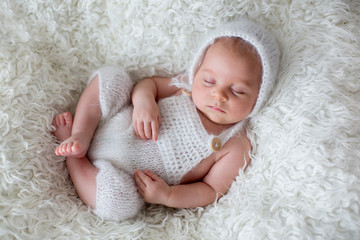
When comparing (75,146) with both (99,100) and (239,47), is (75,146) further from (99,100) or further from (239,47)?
(239,47)

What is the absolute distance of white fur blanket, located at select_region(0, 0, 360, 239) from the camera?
105 centimetres

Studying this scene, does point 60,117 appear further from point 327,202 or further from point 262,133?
point 327,202

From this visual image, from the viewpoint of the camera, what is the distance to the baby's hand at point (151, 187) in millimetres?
1228

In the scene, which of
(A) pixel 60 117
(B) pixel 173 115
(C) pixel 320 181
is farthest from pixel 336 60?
(A) pixel 60 117

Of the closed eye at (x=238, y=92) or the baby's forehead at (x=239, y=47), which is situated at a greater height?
the baby's forehead at (x=239, y=47)

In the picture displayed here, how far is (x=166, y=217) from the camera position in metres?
1.24

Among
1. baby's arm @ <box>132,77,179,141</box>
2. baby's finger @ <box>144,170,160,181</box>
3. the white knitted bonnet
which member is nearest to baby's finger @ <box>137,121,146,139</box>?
baby's arm @ <box>132,77,179,141</box>

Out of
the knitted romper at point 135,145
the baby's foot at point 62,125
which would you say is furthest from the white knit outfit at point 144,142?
the baby's foot at point 62,125

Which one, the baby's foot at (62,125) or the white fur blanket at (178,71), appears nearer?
the white fur blanket at (178,71)

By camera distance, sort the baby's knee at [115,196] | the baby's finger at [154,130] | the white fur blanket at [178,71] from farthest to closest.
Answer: the baby's finger at [154,130] < the baby's knee at [115,196] < the white fur blanket at [178,71]

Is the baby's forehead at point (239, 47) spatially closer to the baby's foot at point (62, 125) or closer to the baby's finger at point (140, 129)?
the baby's finger at point (140, 129)

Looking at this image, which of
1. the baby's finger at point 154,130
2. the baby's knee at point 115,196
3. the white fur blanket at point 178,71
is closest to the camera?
the white fur blanket at point 178,71

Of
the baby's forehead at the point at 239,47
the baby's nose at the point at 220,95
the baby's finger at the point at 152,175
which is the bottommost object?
the baby's finger at the point at 152,175

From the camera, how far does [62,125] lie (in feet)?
4.36
